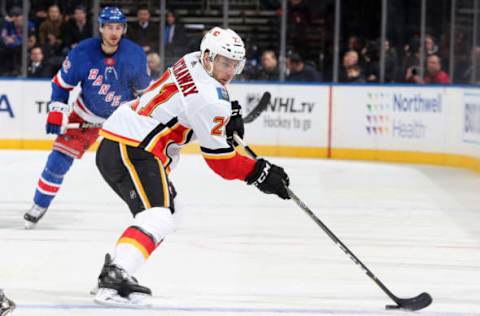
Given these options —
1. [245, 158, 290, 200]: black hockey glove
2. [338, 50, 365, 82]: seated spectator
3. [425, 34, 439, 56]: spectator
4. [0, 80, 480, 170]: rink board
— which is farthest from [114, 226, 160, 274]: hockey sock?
[425, 34, 439, 56]: spectator

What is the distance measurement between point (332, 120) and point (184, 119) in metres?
7.87

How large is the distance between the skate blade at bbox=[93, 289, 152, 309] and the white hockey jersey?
1.83 feet

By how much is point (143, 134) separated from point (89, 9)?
8.73m

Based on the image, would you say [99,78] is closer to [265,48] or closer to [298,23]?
[265,48]

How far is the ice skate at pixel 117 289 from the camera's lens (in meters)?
4.45

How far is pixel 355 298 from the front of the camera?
16.1 feet

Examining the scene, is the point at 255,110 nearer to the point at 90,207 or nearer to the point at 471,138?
the point at 90,207

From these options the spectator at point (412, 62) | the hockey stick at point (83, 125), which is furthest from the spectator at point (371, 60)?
the hockey stick at point (83, 125)

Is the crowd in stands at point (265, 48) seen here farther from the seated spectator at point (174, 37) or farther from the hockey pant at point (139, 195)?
the hockey pant at point (139, 195)

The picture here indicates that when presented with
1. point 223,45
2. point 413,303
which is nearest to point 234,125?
point 223,45

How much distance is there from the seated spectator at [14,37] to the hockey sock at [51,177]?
6.21 m

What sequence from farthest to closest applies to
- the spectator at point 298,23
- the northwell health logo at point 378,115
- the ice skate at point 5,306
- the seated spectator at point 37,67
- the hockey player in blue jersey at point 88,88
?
the spectator at point 298,23 → the seated spectator at point 37,67 → the northwell health logo at point 378,115 → the hockey player in blue jersey at point 88,88 → the ice skate at point 5,306

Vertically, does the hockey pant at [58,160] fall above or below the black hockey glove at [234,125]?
below

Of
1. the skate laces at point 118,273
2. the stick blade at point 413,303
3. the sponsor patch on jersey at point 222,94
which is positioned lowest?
the stick blade at point 413,303
